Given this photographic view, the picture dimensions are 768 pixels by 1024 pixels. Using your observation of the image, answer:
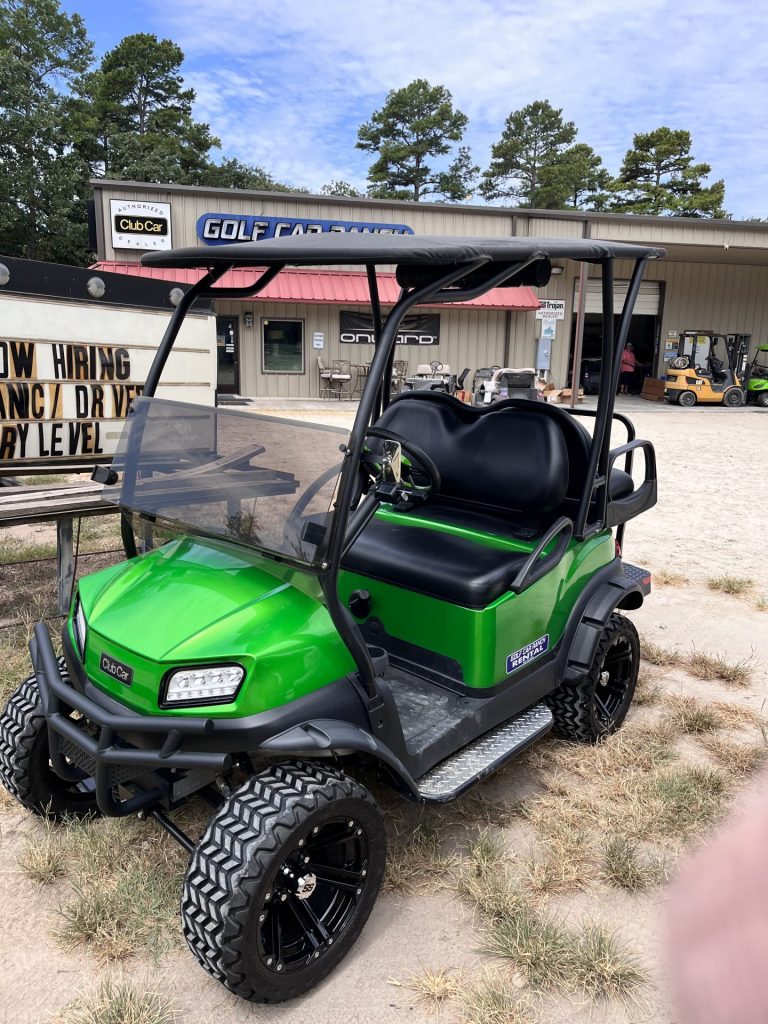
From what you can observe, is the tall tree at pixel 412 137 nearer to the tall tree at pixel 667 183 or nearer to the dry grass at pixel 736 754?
the tall tree at pixel 667 183

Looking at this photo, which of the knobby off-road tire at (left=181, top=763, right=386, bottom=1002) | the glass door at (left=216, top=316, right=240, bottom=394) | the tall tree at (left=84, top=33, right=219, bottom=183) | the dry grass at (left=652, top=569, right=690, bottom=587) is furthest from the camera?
the tall tree at (left=84, top=33, right=219, bottom=183)

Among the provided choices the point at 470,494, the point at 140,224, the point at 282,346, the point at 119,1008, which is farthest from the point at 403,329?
the point at 119,1008

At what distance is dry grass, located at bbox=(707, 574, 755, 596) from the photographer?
16.3ft

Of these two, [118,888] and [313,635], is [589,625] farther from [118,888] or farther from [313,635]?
[118,888]

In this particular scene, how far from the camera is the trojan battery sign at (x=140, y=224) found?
53.3 ft

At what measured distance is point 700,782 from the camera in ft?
9.17

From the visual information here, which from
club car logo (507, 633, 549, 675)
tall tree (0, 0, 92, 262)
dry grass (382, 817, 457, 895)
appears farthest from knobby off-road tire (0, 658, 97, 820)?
tall tree (0, 0, 92, 262)

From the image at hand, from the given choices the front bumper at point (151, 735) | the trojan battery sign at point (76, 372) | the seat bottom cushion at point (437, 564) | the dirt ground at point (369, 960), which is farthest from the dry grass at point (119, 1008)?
the trojan battery sign at point (76, 372)

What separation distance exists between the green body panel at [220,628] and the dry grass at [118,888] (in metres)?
0.61

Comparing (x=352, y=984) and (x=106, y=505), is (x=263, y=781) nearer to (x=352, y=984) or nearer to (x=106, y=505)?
(x=352, y=984)

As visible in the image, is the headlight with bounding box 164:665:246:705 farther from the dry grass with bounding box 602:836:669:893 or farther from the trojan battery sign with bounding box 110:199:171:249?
the trojan battery sign with bounding box 110:199:171:249

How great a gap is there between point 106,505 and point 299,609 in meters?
2.29

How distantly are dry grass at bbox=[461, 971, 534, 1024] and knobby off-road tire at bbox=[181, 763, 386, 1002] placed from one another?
0.33 m

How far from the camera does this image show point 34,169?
94.9 feet
